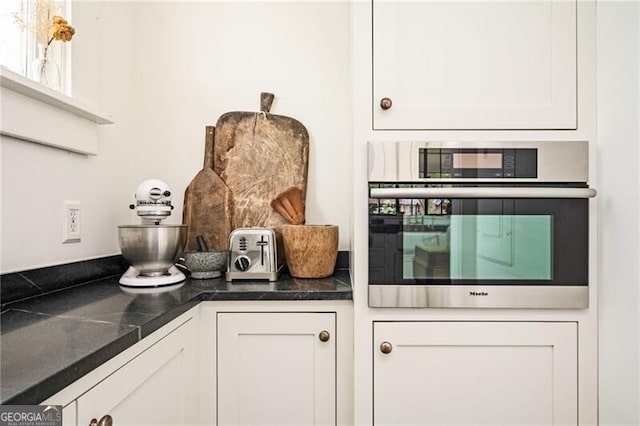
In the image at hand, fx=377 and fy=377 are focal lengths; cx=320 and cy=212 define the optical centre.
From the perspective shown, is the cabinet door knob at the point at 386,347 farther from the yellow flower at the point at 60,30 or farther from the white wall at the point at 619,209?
the yellow flower at the point at 60,30

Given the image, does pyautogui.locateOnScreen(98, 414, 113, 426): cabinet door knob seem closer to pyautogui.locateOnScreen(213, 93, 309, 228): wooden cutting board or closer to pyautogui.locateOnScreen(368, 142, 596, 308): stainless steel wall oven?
pyautogui.locateOnScreen(368, 142, 596, 308): stainless steel wall oven

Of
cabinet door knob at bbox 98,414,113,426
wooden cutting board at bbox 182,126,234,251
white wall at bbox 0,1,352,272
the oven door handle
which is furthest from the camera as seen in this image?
white wall at bbox 0,1,352,272

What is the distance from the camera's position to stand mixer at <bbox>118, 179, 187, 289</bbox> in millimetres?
1217

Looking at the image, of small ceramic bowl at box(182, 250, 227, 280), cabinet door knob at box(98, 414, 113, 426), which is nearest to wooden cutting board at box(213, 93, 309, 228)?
small ceramic bowl at box(182, 250, 227, 280)

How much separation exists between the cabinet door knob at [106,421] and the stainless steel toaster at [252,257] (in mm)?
630

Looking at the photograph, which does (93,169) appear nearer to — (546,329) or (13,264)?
(13,264)

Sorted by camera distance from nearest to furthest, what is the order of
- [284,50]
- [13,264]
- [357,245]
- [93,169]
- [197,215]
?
1. [13,264]
2. [357,245]
3. [93,169]
4. [197,215]
5. [284,50]

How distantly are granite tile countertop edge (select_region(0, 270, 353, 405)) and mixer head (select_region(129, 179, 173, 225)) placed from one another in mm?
244

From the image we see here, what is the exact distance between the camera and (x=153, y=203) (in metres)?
1.31

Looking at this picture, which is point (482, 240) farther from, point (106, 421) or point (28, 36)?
point (28, 36)

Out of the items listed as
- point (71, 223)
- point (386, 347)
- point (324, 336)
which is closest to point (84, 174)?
point (71, 223)

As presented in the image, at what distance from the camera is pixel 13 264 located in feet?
3.34

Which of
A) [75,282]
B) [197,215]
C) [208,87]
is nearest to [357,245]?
[197,215]

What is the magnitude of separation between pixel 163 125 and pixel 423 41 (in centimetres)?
114
